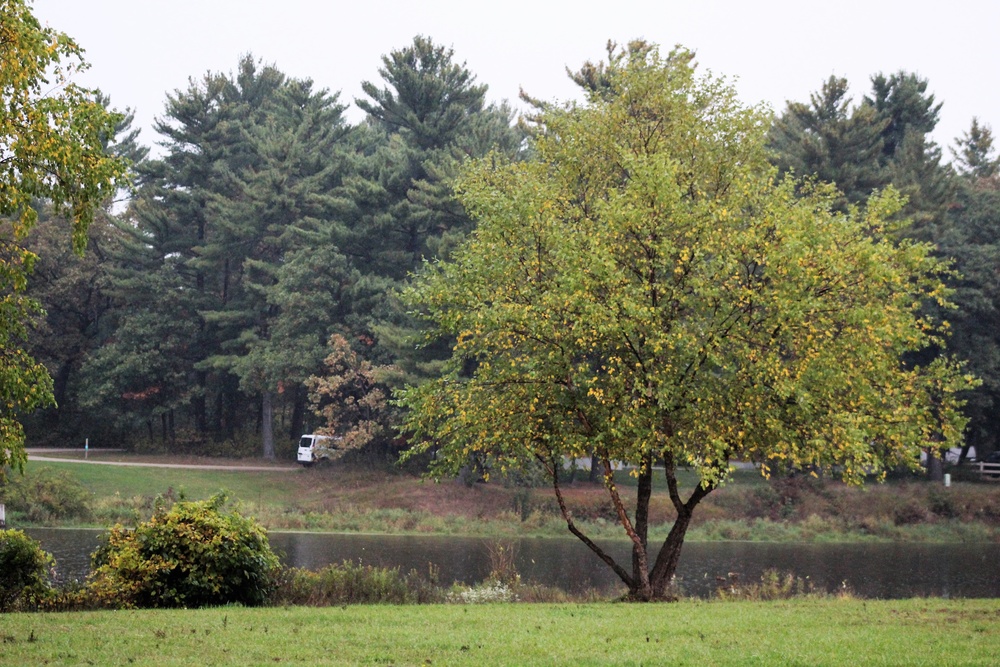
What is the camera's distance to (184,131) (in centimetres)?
6209

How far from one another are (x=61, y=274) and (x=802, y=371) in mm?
55898

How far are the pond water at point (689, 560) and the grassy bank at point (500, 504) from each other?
2776 millimetres

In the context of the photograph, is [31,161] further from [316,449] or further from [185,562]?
[316,449]

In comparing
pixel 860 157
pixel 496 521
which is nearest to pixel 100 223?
pixel 496 521

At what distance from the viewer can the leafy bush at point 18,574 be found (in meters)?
15.3

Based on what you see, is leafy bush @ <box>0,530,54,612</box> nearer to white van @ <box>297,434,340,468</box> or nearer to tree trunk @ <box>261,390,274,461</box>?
white van @ <box>297,434,340,468</box>

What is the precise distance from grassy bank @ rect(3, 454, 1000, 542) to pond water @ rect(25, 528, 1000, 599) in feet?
9.11

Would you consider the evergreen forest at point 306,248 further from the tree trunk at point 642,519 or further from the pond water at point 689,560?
the tree trunk at point 642,519

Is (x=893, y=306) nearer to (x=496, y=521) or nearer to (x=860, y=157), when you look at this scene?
(x=496, y=521)

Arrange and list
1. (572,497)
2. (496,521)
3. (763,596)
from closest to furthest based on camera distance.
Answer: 1. (763,596)
2. (496,521)
3. (572,497)

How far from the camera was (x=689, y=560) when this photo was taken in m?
32.8

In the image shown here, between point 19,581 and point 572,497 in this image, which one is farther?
point 572,497

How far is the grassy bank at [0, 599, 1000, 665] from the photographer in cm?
1090

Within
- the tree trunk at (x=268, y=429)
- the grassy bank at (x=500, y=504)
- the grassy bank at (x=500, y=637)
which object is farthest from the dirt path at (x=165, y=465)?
the grassy bank at (x=500, y=637)
